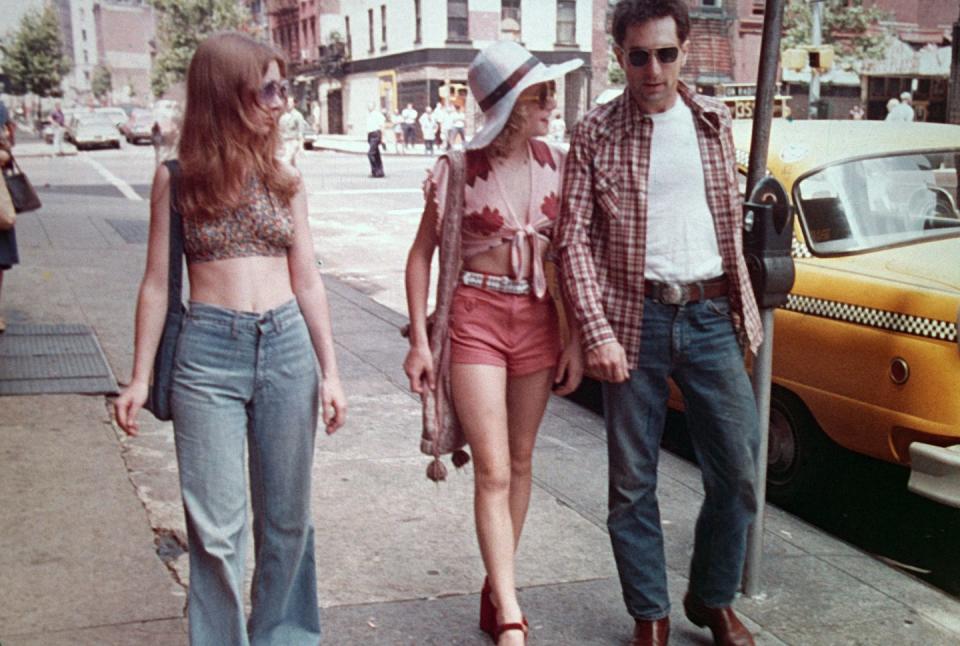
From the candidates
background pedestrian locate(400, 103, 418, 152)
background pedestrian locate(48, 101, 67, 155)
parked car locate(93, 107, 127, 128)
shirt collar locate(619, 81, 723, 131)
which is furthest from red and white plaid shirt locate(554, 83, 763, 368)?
parked car locate(93, 107, 127, 128)

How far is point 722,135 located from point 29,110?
95603 mm

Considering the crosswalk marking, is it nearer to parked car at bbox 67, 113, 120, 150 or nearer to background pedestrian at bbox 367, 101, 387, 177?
background pedestrian at bbox 367, 101, 387, 177

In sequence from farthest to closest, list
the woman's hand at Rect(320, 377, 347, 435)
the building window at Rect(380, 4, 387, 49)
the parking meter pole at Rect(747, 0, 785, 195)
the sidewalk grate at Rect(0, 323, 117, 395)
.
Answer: the building window at Rect(380, 4, 387, 49) → the sidewalk grate at Rect(0, 323, 117, 395) → the parking meter pole at Rect(747, 0, 785, 195) → the woman's hand at Rect(320, 377, 347, 435)

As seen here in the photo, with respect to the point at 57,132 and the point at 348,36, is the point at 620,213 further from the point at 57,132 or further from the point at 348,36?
the point at 348,36

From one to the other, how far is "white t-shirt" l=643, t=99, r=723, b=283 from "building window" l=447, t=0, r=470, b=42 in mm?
48007

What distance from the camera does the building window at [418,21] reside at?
165 ft

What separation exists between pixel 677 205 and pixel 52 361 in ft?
17.0

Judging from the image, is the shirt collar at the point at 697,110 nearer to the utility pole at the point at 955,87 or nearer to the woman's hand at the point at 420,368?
the woman's hand at the point at 420,368

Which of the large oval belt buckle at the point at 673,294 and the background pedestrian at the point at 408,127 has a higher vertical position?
the large oval belt buckle at the point at 673,294

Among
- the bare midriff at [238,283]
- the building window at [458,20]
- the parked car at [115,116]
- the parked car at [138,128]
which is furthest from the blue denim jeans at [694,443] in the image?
the building window at [458,20]

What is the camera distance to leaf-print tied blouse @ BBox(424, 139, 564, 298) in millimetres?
3260

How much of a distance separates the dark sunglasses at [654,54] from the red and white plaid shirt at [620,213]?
129 millimetres

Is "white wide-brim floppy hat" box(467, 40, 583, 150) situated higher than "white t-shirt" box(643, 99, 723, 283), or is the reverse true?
"white wide-brim floppy hat" box(467, 40, 583, 150)

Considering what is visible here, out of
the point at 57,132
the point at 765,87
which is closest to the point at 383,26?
the point at 57,132
